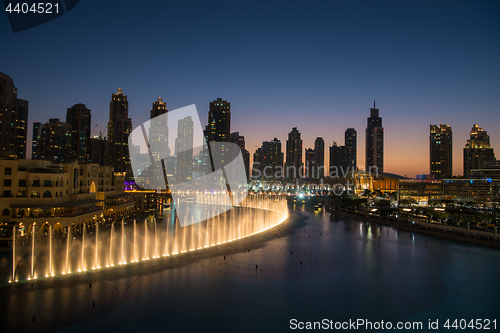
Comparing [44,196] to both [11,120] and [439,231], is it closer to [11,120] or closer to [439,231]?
[439,231]

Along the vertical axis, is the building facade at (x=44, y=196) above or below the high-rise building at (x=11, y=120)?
below

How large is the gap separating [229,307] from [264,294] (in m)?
2.83

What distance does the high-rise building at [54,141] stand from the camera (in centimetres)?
12938

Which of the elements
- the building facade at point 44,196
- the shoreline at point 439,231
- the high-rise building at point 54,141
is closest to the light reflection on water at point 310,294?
the shoreline at point 439,231

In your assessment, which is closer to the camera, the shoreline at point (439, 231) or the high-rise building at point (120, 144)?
the shoreline at point (439, 231)

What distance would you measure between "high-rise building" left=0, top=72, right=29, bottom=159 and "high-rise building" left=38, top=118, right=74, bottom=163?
27.0 ft

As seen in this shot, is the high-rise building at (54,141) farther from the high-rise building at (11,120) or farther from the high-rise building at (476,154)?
the high-rise building at (476,154)

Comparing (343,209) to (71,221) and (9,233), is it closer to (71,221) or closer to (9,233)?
(71,221)

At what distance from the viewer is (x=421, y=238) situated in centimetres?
3997

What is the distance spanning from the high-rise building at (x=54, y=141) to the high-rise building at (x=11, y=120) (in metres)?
8.23

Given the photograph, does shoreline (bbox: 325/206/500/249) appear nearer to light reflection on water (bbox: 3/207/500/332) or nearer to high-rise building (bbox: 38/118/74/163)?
light reflection on water (bbox: 3/207/500/332)

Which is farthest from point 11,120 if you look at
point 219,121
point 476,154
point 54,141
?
point 476,154

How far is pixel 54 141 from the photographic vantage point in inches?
5148

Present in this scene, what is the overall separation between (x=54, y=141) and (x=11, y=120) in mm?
17961
